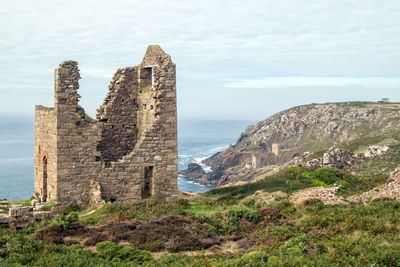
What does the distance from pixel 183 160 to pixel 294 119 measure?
3163 cm

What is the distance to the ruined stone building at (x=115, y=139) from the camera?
1708 cm

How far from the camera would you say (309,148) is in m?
93.1

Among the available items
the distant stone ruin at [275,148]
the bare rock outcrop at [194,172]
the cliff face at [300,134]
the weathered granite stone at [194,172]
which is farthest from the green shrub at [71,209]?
the distant stone ruin at [275,148]

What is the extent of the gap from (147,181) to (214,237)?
6.34 metres

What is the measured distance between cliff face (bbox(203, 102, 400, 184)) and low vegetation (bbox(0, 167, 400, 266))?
199ft

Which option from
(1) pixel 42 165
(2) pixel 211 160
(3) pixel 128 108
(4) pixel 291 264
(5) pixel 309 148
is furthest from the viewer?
(2) pixel 211 160

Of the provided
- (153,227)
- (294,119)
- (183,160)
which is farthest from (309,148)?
(153,227)

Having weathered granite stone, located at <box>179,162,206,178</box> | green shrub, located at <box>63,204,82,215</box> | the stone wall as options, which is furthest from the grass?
weathered granite stone, located at <box>179,162,206,178</box>

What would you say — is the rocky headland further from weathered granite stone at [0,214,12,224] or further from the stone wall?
weathered granite stone at [0,214,12,224]

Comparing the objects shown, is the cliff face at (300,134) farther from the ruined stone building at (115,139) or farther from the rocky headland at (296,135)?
the ruined stone building at (115,139)

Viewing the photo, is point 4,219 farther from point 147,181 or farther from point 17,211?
point 147,181

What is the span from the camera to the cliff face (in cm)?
8275

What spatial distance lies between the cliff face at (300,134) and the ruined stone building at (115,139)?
56778 millimetres

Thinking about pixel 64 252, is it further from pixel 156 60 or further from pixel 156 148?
pixel 156 60
